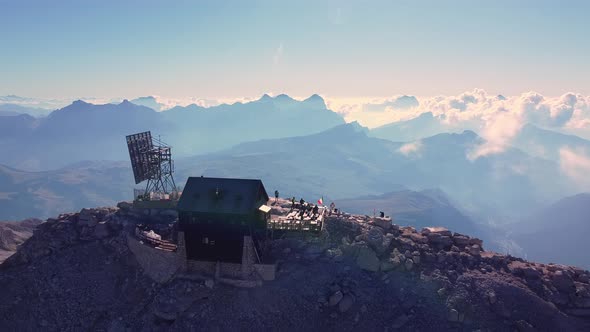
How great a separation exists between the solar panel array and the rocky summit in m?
9.42

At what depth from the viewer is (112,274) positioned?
5791 cm

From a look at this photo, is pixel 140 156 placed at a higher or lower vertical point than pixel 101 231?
higher

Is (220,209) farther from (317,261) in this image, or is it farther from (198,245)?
(317,261)

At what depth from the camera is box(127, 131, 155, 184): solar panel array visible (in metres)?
65.8

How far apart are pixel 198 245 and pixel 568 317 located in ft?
158

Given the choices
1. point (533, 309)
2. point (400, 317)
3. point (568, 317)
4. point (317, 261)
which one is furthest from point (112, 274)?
point (568, 317)

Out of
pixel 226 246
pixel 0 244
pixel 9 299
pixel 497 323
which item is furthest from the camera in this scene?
pixel 0 244

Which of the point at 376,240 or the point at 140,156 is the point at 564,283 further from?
the point at 140,156

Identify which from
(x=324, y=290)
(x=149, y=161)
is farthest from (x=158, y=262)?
(x=324, y=290)

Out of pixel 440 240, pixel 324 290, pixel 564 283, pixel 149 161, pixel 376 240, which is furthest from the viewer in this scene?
pixel 149 161

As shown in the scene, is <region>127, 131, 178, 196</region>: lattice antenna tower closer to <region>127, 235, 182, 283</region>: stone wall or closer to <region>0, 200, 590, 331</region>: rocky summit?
<region>0, 200, 590, 331</region>: rocky summit

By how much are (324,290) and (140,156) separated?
124 feet

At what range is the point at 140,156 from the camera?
67.1 meters

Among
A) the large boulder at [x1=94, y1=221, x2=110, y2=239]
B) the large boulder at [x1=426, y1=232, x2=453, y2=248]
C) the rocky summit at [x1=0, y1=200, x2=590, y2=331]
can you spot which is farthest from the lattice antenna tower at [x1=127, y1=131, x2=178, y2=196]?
the large boulder at [x1=426, y1=232, x2=453, y2=248]
